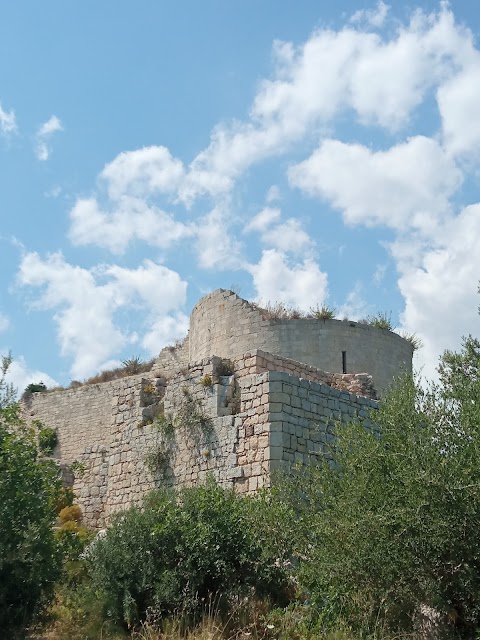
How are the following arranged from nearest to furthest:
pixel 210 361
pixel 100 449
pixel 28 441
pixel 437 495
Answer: pixel 437 495, pixel 28 441, pixel 210 361, pixel 100 449

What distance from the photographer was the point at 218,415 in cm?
1220

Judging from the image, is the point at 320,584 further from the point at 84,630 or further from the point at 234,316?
the point at 234,316

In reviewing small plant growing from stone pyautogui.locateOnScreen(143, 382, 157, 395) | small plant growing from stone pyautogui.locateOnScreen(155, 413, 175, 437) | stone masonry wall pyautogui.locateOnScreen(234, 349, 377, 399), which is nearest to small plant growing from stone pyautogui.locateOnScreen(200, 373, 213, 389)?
stone masonry wall pyautogui.locateOnScreen(234, 349, 377, 399)

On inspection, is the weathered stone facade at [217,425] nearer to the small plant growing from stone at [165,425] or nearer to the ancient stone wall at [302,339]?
the small plant growing from stone at [165,425]

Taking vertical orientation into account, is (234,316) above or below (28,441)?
above

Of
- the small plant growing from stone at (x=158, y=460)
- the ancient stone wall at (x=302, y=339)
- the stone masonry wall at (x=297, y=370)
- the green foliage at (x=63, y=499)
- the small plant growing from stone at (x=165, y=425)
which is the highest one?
the ancient stone wall at (x=302, y=339)

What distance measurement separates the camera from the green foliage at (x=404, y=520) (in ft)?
24.1

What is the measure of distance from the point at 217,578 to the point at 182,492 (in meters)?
1.54

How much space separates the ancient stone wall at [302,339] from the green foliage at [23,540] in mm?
8856

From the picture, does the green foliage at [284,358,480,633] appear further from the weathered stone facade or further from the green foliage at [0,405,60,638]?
the green foliage at [0,405,60,638]

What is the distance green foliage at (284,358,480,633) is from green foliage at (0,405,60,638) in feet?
9.96

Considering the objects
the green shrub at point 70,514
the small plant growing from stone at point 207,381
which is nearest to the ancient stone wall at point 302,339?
the small plant growing from stone at point 207,381

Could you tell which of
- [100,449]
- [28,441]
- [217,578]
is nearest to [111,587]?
[217,578]

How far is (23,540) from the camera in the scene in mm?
8773
